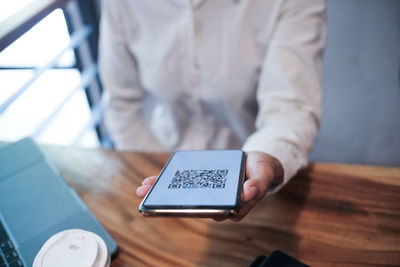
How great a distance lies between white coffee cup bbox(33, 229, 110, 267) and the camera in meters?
0.41

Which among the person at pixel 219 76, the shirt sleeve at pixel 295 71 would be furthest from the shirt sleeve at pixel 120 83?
the shirt sleeve at pixel 295 71

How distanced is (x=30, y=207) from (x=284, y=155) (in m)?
0.41

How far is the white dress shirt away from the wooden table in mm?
62

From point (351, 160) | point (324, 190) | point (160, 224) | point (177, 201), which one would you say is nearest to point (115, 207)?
point (160, 224)

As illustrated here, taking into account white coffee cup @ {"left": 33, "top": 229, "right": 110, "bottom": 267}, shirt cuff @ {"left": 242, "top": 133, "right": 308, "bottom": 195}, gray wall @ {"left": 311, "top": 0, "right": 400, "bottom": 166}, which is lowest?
gray wall @ {"left": 311, "top": 0, "right": 400, "bottom": 166}

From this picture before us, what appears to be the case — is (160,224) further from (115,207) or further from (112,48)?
(112,48)

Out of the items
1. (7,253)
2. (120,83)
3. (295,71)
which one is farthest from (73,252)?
(120,83)

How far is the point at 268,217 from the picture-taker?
0.56 meters

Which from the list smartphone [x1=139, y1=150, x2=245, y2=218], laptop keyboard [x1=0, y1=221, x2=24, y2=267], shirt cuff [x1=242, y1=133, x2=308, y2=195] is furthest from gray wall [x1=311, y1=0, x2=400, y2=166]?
laptop keyboard [x1=0, y1=221, x2=24, y2=267]

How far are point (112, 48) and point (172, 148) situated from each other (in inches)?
13.7

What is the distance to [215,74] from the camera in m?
0.86

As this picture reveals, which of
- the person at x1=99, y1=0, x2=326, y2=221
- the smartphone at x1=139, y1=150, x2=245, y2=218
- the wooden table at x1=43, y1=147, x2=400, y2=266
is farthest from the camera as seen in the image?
the person at x1=99, y1=0, x2=326, y2=221

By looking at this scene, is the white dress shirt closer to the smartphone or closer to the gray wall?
the smartphone

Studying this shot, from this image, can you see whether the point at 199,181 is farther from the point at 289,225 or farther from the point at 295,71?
the point at 295,71
